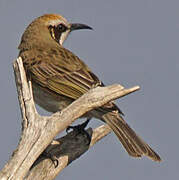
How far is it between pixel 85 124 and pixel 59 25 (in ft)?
7.32

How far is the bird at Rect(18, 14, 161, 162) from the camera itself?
7.66 m

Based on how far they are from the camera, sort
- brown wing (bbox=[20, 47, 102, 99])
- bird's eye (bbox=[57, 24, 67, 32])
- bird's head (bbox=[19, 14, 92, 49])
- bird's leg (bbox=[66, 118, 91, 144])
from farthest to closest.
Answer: bird's eye (bbox=[57, 24, 67, 32]), bird's head (bbox=[19, 14, 92, 49]), bird's leg (bbox=[66, 118, 91, 144]), brown wing (bbox=[20, 47, 102, 99])

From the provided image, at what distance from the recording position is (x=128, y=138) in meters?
7.60

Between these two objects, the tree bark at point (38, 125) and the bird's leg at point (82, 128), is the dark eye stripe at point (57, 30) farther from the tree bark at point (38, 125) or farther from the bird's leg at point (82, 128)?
the tree bark at point (38, 125)

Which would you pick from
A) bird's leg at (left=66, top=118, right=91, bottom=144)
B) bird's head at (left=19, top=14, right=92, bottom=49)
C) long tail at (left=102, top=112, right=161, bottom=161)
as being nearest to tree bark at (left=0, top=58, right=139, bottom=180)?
long tail at (left=102, top=112, right=161, bottom=161)

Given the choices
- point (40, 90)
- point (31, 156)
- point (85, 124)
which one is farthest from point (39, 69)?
point (31, 156)

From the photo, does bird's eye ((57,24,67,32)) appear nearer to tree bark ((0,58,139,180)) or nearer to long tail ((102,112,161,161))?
long tail ((102,112,161,161))

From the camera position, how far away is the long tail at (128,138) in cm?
741

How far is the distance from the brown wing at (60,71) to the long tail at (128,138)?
631mm

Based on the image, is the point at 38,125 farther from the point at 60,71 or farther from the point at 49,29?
the point at 49,29

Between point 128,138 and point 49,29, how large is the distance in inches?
132

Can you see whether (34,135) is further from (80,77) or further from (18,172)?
(80,77)

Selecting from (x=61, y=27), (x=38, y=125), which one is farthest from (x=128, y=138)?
(x=61, y=27)

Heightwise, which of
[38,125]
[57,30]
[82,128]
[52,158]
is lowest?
[82,128]
